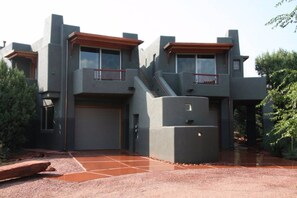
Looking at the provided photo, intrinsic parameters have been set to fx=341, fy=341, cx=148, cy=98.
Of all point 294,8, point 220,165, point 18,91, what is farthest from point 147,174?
point 18,91

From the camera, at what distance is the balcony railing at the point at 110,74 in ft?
61.4

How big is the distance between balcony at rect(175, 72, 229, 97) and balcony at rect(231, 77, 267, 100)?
148cm

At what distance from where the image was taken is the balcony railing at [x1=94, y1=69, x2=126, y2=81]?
18719 millimetres

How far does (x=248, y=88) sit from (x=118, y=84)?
843 cm

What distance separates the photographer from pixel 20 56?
21.7 meters

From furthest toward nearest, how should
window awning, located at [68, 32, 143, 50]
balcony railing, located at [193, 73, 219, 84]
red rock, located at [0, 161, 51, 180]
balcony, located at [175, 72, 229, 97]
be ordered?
→ balcony railing, located at [193, 73, 219, 84], balcony, located at [175, 72, 229, 97], window awning, located at [68, 32, 143, 50], red rock, located at [0, 161, 51, 180]

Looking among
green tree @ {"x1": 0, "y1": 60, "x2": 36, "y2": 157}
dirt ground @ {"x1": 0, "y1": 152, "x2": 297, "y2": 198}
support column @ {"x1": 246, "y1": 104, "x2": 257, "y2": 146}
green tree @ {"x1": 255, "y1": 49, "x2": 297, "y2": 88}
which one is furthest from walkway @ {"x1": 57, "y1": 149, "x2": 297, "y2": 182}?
green tree @ {"x1": 255, "y1": 49, "x2": 297, "y2": 88}

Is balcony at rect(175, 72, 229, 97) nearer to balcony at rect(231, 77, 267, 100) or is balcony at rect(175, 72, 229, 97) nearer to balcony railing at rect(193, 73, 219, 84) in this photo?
balcony railing at rect(193, 73, 219, 84)

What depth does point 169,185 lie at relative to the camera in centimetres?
943

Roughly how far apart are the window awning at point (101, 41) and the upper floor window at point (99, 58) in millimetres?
413

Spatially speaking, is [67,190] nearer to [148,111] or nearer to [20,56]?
[148,111]

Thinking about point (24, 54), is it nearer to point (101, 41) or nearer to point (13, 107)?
point (13, 107)

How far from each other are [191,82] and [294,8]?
1408 cm

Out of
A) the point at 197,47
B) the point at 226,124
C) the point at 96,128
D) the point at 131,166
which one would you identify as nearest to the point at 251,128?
the point at 226,124
